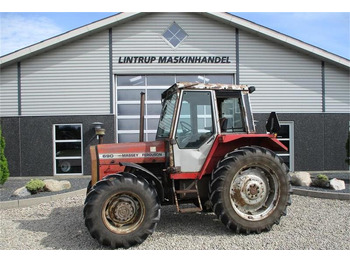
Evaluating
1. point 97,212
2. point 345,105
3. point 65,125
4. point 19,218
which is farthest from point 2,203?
point 345,105

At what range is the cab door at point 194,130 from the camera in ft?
16.0

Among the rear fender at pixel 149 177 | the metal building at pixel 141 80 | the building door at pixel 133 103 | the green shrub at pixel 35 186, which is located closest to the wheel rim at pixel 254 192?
the rear fender at pixel 149 177

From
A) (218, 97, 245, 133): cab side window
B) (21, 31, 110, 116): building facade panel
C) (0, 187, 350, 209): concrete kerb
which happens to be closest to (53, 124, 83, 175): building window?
(21, 31, 110, 116): building facade panel

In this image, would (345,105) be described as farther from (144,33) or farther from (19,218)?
(19,218)

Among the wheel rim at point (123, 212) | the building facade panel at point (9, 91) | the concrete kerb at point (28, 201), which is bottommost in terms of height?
the concrete kerb at point (28, 201)

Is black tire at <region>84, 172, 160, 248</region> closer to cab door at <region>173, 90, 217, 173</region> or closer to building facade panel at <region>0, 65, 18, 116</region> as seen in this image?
cab door at <region>173, 90, 217, 173</region>

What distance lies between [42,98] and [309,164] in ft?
37.3

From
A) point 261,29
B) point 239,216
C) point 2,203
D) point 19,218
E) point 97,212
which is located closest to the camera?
point 97,212

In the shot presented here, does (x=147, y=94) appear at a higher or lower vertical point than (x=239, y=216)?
higher

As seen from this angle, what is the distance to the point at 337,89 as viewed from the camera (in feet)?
41.0

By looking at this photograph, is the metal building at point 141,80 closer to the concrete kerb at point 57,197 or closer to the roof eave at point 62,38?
the roof eave at point 62,38

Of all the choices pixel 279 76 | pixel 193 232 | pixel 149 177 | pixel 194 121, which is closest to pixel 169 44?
pixel 279 76

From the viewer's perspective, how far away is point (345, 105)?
41.1ft

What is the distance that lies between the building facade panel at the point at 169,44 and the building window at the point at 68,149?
302cm
